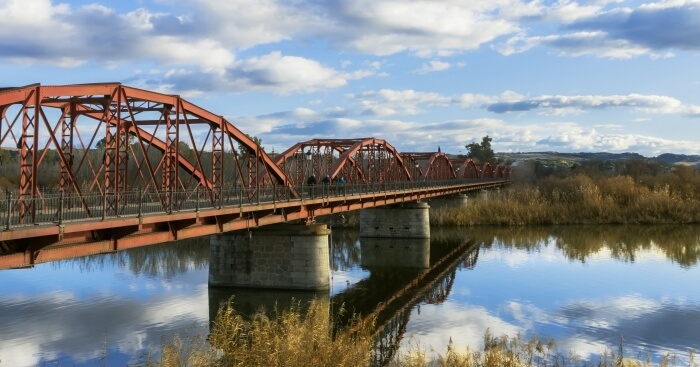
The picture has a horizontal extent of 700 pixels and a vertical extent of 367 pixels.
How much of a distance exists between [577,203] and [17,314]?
200ft

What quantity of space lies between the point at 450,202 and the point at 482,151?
101543mm

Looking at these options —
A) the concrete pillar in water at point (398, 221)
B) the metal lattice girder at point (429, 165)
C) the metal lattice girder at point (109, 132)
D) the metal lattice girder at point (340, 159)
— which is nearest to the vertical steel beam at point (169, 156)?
the metal lattice girder at point (109, 132)

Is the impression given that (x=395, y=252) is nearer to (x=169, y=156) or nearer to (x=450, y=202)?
(x=450, y=202)

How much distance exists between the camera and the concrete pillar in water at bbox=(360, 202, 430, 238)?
189ft

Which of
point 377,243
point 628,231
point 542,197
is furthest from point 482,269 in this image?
point 542,197

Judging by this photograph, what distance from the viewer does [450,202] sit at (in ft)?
242

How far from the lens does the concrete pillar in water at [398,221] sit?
189 ft

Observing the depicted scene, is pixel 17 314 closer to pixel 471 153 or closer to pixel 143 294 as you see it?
pixel 143 294

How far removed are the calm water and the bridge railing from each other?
5.14 meters

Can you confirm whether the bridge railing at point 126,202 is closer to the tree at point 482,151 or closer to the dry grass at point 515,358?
the dry grass at point 515,358

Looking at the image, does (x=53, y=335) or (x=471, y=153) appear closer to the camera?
(x=53, y=335)

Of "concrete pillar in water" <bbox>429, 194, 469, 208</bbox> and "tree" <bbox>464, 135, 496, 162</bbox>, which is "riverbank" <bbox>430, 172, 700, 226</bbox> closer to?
"concrete pillar in water" <bbox>429, 194, 469, 208</bbox>

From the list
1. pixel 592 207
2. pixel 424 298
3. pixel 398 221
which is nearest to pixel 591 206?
pixel 592 207

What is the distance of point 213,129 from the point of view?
2745 centimetres
